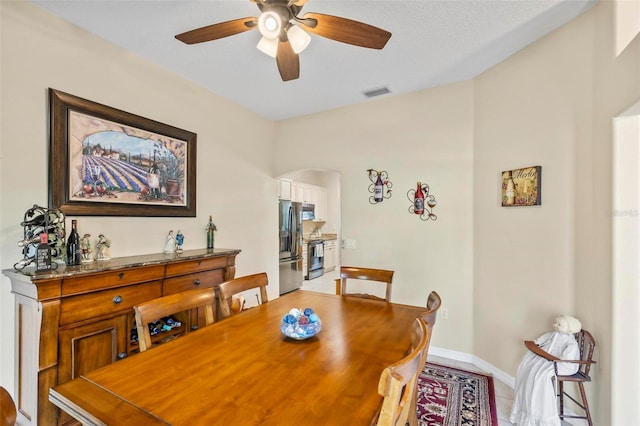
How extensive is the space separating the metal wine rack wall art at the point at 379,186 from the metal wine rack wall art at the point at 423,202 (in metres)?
0.31

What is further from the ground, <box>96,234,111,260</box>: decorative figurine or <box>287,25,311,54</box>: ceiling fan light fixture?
<box>287,25,311,54</box>: ceiling fan light fixture

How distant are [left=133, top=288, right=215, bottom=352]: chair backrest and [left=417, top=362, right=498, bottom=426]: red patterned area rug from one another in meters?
1.76

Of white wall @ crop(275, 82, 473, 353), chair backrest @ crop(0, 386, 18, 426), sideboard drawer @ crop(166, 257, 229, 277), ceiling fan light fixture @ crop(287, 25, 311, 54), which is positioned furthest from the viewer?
white wall @ crop(275, 82, 473, 353)

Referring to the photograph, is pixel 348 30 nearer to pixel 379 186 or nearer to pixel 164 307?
pixel 164 307

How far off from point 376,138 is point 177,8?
243 centimetres

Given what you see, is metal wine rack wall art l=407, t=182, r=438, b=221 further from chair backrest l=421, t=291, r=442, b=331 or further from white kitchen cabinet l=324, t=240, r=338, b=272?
white kitchen cabinet l=324, t=240, r=338, b=272

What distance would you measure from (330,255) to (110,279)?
6055 mm

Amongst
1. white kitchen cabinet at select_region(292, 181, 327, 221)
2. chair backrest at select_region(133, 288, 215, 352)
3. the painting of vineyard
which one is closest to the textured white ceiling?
the painting of vineyard

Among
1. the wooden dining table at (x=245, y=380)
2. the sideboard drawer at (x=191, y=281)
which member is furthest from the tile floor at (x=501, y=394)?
the sideboard drawer at (x=191, y=281)

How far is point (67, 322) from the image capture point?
1841 mm

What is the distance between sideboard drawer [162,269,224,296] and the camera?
2473 millimetres

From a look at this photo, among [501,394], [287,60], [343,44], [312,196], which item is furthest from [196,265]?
[312,196]

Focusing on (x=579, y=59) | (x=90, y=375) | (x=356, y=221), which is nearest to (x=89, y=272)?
(x=90, y=375)

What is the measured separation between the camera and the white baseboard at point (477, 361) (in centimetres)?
262
